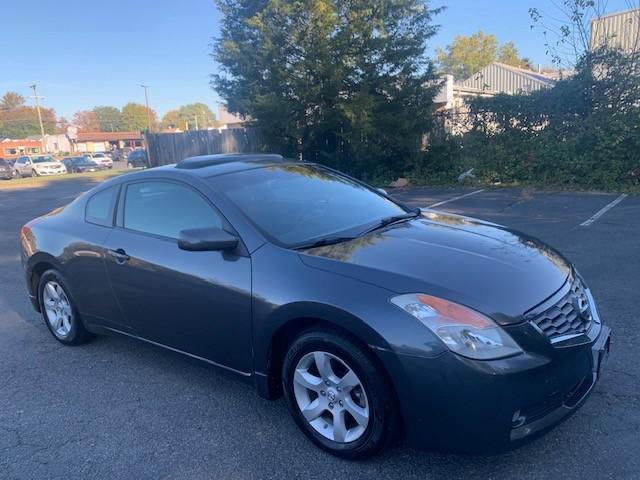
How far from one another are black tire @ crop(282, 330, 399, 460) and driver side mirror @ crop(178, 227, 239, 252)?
70 centimetres

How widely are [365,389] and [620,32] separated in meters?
16.0

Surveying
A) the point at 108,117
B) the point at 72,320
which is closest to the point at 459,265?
the point at 72,320

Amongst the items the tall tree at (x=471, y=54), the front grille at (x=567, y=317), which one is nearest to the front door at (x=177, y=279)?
the front grille at (x=567, y=317)

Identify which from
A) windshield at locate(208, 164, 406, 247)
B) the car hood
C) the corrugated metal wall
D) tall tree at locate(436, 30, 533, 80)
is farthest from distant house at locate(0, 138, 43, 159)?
A: the car hood

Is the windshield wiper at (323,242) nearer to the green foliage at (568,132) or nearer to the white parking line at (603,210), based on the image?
the white parking line at (603,210)

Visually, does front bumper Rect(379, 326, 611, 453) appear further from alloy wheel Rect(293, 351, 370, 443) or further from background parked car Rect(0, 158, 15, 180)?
background parked car Rect(0, 158, 15, 180)

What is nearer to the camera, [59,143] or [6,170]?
[6,170]

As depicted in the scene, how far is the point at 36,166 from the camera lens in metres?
37.2

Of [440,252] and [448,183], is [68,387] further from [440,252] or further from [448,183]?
[448,183]

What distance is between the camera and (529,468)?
2.61 meters

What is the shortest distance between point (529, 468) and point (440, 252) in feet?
3.91

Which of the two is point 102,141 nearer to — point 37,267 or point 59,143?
point 59,143

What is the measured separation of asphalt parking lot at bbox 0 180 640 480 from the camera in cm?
268

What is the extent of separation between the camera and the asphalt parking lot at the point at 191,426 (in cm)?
268
